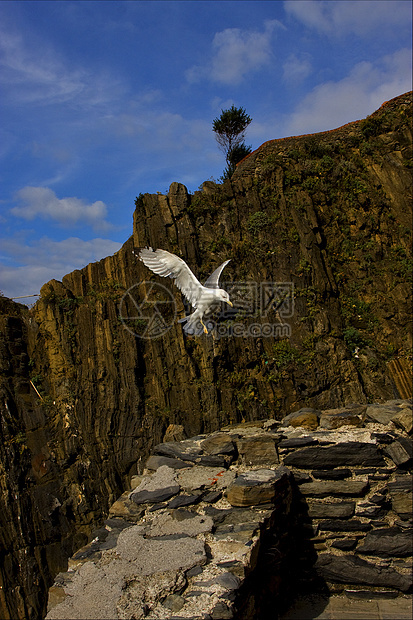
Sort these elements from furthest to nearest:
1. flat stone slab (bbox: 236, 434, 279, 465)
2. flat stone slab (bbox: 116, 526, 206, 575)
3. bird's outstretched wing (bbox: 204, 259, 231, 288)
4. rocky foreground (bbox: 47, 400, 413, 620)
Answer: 1. bird's outstretched wing (bbox: 204, 259, 231, 288)
2. flat stone slab (bbox: 236, 434, 279, 465)
3. flat stone slab (bbox: 116, 526, 206, 575)
4. rocky foreground (bbox: 47, 400, 413, 620)

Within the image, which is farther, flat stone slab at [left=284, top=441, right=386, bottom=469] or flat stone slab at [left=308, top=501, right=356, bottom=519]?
flat stone slab at [left=284, top=441, right=386, bottom=469]

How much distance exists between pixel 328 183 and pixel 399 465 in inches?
431

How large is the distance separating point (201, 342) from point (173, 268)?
5.08m

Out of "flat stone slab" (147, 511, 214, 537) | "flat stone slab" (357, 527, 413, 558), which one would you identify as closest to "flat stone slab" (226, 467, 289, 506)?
"flat stone slab" (147, 511, 214, 537)

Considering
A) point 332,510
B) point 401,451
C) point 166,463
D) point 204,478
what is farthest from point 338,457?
point 166,463

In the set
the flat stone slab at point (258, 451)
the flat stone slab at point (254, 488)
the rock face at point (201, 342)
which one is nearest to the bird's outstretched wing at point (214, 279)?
the flat stone slab at point (258, 451)

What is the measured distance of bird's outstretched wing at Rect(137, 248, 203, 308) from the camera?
6.63 metres

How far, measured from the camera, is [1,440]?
11125 millimetres

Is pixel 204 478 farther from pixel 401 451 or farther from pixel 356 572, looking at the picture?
pixel 401 451

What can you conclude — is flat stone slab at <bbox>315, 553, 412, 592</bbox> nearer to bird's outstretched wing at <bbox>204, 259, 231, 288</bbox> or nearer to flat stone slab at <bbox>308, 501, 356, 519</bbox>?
flat stone slab at <bbox>308, 501, 356, 519</bbox>

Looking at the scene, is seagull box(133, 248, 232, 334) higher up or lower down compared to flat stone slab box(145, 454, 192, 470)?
higher up

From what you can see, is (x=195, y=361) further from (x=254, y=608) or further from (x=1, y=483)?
(x=254, y=608)

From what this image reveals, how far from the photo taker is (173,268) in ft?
21.9

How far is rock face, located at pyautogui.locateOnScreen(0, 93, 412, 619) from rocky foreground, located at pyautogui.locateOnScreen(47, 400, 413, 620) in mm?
5181
